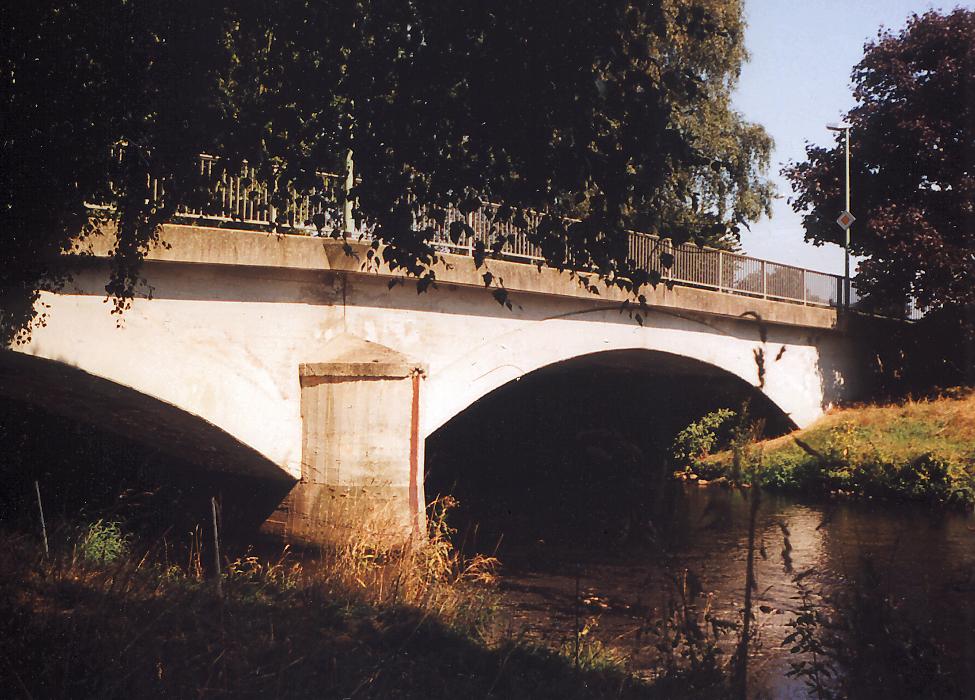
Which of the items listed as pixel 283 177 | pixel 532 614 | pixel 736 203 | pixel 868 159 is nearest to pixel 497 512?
pixel 532 614

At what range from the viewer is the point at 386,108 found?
16.7 ft

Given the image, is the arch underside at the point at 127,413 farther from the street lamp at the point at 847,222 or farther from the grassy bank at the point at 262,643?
the street lamp at the point at 847,222

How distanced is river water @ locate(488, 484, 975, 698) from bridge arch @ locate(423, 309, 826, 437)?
6.60 feet

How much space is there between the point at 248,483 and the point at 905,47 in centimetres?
1692

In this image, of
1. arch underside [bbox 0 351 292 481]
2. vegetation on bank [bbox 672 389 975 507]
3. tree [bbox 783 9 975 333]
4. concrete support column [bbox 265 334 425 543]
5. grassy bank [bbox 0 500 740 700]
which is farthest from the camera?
tree [bbox 783 9 975 333]

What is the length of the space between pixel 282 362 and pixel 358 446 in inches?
45.7

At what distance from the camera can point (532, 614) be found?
847 cm

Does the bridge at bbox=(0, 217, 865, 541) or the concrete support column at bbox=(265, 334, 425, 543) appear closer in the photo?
the bridge at bbox=(0, 217, 865, 541)

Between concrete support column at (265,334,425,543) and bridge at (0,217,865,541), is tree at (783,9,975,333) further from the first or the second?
concrete support column at (265,334,425,543)

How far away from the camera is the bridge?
8422 mm

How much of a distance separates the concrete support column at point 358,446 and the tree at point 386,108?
154 inches

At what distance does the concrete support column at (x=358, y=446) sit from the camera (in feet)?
30.3

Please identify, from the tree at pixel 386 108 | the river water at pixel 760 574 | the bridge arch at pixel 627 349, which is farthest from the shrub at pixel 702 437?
the tree at pixel 386 108

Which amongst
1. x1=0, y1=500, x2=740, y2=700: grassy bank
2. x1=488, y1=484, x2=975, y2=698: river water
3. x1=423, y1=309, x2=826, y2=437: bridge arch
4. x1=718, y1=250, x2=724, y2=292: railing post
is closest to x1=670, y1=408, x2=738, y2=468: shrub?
x1=423, y1=309, x2=826, y2=437: bridge arch
